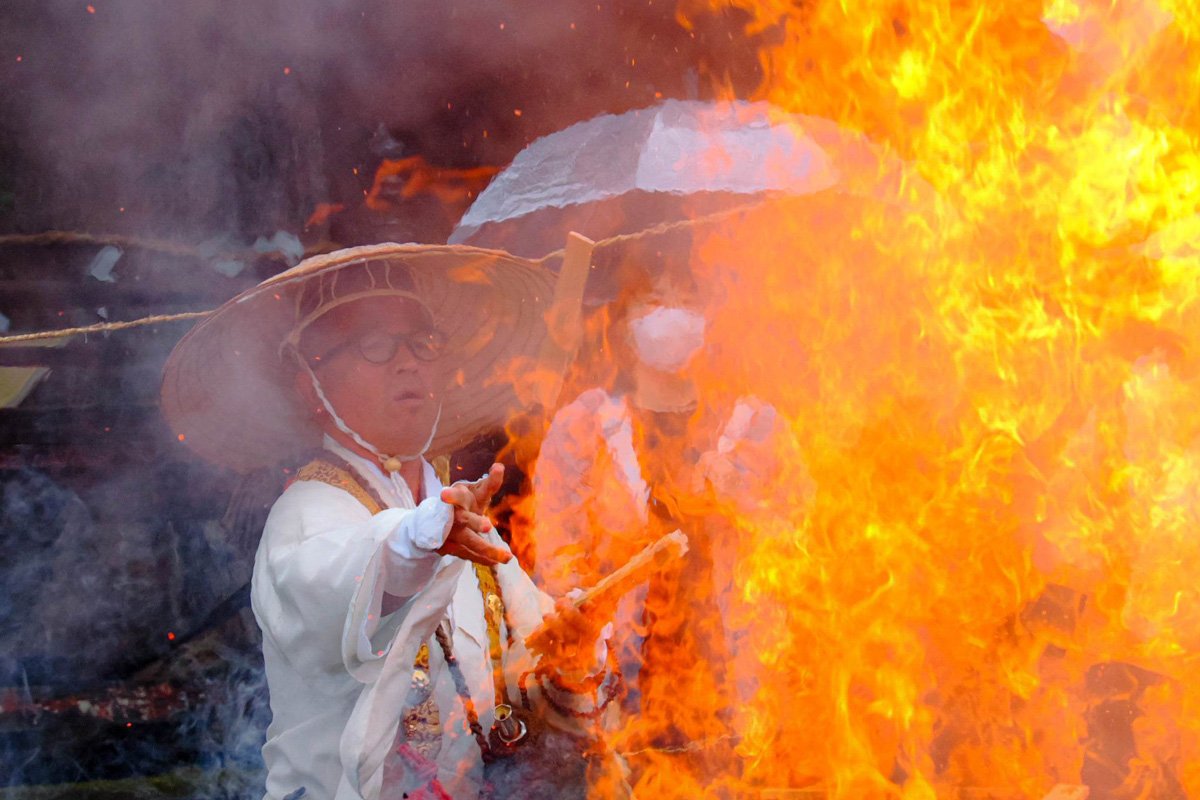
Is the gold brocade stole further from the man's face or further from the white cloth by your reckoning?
the man's face

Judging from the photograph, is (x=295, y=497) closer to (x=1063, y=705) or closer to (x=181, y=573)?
(x=181, y=573)

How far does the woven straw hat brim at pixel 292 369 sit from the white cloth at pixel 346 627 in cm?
33

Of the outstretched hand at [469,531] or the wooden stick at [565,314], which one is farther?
the wooden stick at [565,314]

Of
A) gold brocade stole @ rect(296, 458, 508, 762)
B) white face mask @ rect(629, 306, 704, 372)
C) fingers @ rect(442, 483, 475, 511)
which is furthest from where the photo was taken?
white face mask @ rect(629, 306, 704, 372)

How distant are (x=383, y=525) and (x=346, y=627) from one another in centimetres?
24

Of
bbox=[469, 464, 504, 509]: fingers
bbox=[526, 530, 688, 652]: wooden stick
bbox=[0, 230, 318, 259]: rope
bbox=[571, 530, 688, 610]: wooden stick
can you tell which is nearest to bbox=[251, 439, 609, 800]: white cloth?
bbox=[469, 464, 504, 509]: fingers

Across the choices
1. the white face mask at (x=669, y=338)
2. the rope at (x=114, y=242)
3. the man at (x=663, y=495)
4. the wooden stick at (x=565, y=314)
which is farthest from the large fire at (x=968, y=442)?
the rope at (x=114, y=242)

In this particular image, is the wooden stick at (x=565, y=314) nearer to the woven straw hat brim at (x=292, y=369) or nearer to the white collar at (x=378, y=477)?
the woven straw hat brim at (x=292, y=369)

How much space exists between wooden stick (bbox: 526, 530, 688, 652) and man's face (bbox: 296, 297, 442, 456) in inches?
30.1

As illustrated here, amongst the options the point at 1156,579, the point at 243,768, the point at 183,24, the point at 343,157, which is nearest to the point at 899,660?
the point at 1156,579

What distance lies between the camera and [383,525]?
5.73ft

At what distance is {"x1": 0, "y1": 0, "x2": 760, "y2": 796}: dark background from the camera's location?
3.30 metres

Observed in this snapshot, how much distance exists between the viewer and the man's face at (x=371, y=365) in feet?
7.27

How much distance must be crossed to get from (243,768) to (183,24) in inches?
144
